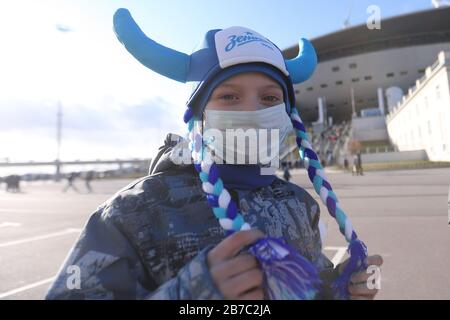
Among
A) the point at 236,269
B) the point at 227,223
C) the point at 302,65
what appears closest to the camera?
the point at 236,269

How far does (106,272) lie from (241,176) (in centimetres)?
65

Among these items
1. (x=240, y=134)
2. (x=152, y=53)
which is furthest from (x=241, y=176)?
(x=152, y=53)

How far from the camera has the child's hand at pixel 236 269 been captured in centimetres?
90

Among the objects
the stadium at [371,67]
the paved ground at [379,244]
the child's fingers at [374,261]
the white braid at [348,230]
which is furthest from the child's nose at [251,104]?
the stadium at [371,67]

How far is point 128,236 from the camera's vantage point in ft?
3.77

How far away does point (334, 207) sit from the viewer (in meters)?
1.34

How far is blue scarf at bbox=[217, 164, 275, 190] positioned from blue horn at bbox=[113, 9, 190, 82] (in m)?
0.50

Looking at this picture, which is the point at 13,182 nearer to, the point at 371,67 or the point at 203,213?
the point at 203,213

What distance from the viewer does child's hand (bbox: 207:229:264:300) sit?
90cm

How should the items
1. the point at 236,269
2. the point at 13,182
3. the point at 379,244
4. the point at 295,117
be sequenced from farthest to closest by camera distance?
the point at 13,182 → the point at 379,244 → the point at 295,117 → the point at 236,269

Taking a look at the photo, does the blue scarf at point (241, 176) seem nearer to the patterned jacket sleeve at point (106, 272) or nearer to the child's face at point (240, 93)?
the child's face at point (240, 93)

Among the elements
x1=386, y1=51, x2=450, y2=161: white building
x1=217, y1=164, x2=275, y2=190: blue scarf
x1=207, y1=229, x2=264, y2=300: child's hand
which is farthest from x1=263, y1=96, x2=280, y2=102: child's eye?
x1=386, y1=51, x2=450, y2=161: white building
